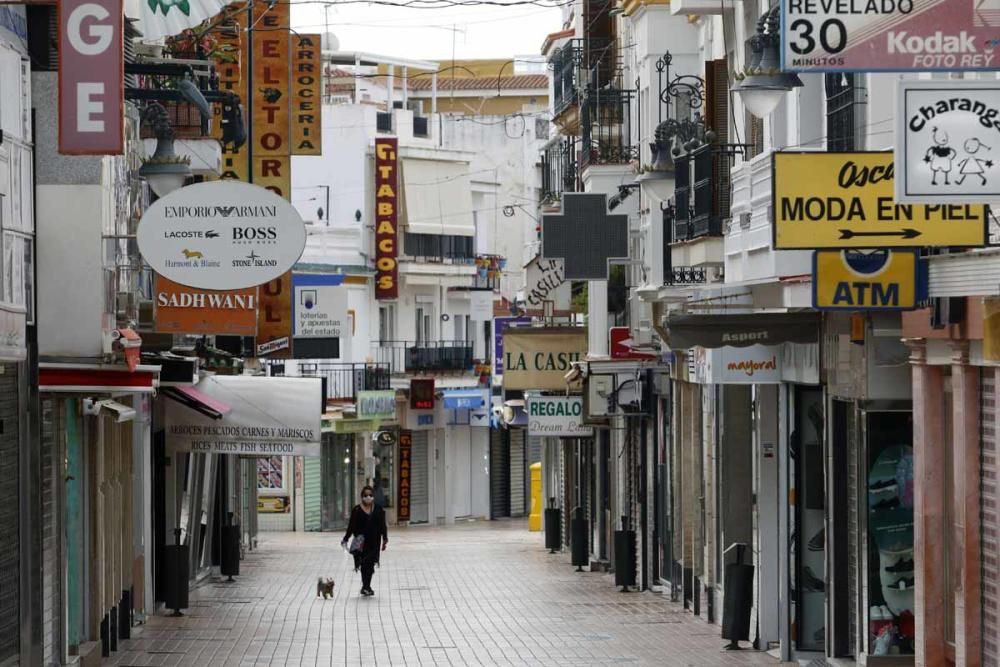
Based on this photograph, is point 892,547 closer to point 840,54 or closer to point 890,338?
point 890,338

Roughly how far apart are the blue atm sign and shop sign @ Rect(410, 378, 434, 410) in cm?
4400

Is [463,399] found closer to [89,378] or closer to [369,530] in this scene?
[369,530]

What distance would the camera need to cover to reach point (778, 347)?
19312 millimetres

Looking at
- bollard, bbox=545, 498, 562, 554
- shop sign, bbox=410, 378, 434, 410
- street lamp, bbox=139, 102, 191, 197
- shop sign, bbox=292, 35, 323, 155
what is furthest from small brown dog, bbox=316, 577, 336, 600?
shop sign, bbox=410, 378, 434, 410

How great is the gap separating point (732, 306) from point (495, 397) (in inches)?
1674

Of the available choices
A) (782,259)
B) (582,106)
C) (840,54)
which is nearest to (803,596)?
(782,259)

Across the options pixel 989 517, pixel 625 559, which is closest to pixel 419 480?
pixel 625 559

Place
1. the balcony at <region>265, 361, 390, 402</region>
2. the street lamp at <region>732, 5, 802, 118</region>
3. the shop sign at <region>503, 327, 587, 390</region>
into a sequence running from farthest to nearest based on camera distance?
1. the balcony at <region>265, 361, 390, 402</region>
2. the shop sign at <region>503, 327, 587, 390</region>
3. the street lamp at <region>732, 5, 802, 118</region>

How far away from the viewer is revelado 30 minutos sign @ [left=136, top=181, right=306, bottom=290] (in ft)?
51.1

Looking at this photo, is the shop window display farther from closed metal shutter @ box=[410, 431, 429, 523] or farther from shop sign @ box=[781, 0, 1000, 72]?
closed metal shutter @ box=[410, 431, 429, 523]

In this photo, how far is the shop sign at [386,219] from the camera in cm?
5744

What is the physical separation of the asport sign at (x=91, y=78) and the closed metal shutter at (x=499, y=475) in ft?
162

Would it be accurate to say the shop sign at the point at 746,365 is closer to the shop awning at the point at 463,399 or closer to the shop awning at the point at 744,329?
the shop awning at the point at 744,329

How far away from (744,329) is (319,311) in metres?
22.4
